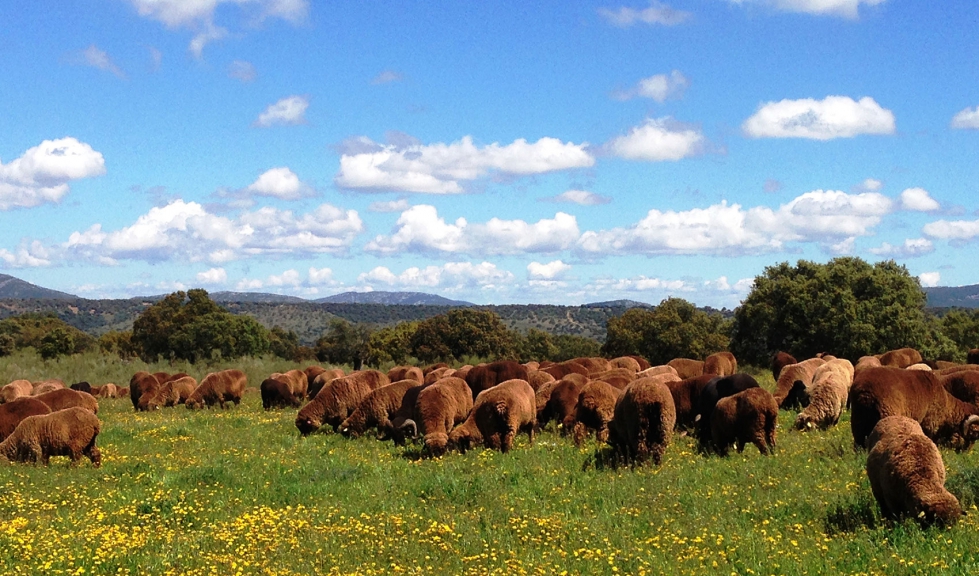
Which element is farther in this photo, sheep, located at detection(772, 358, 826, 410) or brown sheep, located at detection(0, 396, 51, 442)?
sheep, located at detection(772, 358, 826, 410)

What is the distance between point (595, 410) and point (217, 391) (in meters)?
18.7

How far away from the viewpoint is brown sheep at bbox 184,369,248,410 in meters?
31.8

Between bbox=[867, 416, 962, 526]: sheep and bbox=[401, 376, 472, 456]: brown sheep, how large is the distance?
9.25 metres

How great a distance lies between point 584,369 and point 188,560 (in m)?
18.5

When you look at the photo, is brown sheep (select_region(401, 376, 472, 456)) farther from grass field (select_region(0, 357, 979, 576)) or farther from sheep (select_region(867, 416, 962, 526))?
sheep (select_region(867, 416, 962, 526))

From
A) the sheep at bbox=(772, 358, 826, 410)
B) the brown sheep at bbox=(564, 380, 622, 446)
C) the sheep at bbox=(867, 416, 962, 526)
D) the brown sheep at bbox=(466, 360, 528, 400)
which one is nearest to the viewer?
the sheep at bbox=(867, 416, 962, 526)

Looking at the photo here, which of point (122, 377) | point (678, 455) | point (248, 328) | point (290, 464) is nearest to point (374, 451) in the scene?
point (290, 464)

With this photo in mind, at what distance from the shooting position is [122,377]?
151ft

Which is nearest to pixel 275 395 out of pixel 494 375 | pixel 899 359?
pixel 494 375

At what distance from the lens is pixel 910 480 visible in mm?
9789

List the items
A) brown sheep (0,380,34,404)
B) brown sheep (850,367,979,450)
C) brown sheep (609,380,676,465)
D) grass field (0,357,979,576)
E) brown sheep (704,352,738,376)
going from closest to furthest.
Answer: grass field (0,357,979,576)
brown sheep (850,367,979,450)
brown sheep (609,380,676,465)
brown sheep (704,352,738,376)
brown sheep (0,380,34,404)

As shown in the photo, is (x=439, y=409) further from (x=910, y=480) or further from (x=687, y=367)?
(x=687, y=367)

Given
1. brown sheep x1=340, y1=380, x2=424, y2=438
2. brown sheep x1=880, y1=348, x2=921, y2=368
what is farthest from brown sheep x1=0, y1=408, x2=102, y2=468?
brown sheep x1=880, y1=348, x2=921, y2=368

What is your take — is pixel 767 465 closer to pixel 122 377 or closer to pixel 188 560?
pixel 188 560
